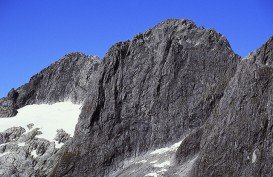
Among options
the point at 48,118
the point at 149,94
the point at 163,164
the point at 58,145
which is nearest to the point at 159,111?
the point at 149,94

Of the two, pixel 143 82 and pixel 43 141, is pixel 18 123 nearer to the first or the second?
pixel 43 141

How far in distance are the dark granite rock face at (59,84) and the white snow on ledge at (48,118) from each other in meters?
2.45

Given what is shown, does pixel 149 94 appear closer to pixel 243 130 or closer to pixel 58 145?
pixel 58 145

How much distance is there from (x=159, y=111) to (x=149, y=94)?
4167 millimetres

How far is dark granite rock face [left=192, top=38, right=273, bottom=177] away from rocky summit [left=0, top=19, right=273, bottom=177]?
0.17 m

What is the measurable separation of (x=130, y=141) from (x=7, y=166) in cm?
2580

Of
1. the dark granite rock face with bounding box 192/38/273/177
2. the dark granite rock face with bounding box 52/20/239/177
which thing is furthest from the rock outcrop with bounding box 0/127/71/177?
the dark granite rock face with bounding box 192/38/273/177

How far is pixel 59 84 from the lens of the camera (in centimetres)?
11850

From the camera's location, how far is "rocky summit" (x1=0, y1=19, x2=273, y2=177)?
6312cm

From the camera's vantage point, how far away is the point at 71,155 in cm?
8019

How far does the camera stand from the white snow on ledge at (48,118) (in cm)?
9688

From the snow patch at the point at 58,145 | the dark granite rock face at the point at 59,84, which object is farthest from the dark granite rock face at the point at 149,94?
the dark granite rock face at the point at 59,84

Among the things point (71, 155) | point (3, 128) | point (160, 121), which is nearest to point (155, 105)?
point (160, 121)

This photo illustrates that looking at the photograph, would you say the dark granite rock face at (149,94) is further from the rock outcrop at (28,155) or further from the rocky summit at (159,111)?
the rock outcrop at (28,155)
